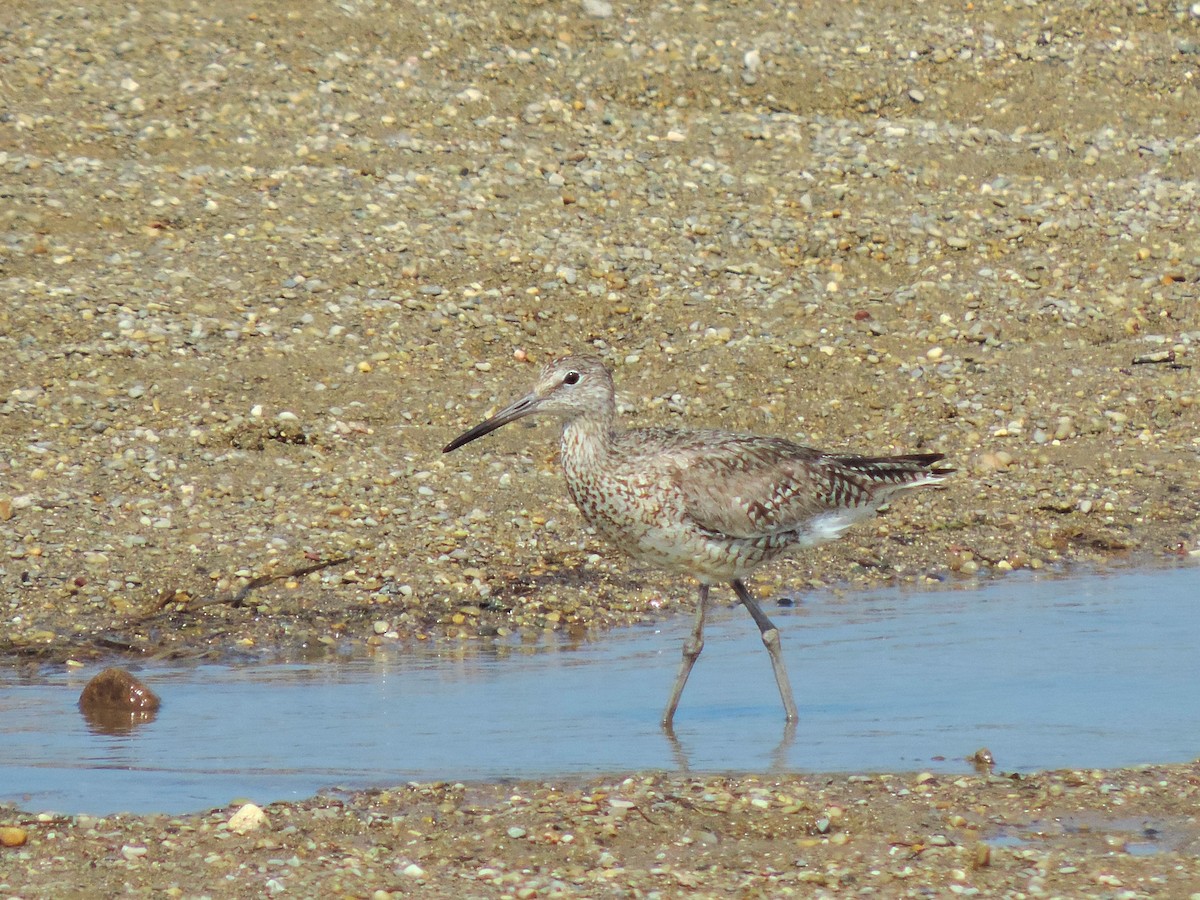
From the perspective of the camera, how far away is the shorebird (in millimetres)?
8266

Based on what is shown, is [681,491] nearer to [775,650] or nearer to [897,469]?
[775,650]

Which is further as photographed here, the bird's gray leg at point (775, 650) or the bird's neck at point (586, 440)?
the bird's neck at point (586, 440)

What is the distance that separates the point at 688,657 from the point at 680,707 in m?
0.26

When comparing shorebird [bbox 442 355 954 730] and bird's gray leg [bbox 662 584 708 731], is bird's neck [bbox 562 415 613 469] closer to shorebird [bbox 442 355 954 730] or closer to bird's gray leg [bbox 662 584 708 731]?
shorebird [bbox 442 355 954 730]

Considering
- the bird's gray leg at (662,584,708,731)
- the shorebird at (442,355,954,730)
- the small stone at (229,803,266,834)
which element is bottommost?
the small stone at (229,803,266,834)

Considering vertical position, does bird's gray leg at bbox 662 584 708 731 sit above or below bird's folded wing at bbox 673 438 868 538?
below

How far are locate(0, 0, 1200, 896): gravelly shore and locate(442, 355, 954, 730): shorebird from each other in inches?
56.0

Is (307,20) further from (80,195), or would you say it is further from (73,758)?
(73,758)

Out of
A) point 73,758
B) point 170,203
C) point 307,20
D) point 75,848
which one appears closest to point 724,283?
point 170,203

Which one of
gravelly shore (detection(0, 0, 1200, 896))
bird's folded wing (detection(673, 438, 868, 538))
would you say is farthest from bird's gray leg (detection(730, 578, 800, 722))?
gravelly shore (detection(0, 0, 1200, 896))

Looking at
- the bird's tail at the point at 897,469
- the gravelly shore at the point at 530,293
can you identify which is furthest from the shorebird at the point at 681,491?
the gravelly shore at the point at 530,293

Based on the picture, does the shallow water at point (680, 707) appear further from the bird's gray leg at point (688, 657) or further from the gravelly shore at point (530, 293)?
the gravelly shore at point (530, 293)

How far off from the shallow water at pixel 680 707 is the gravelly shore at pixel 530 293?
478mm

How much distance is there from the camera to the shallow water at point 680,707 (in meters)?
7.29
